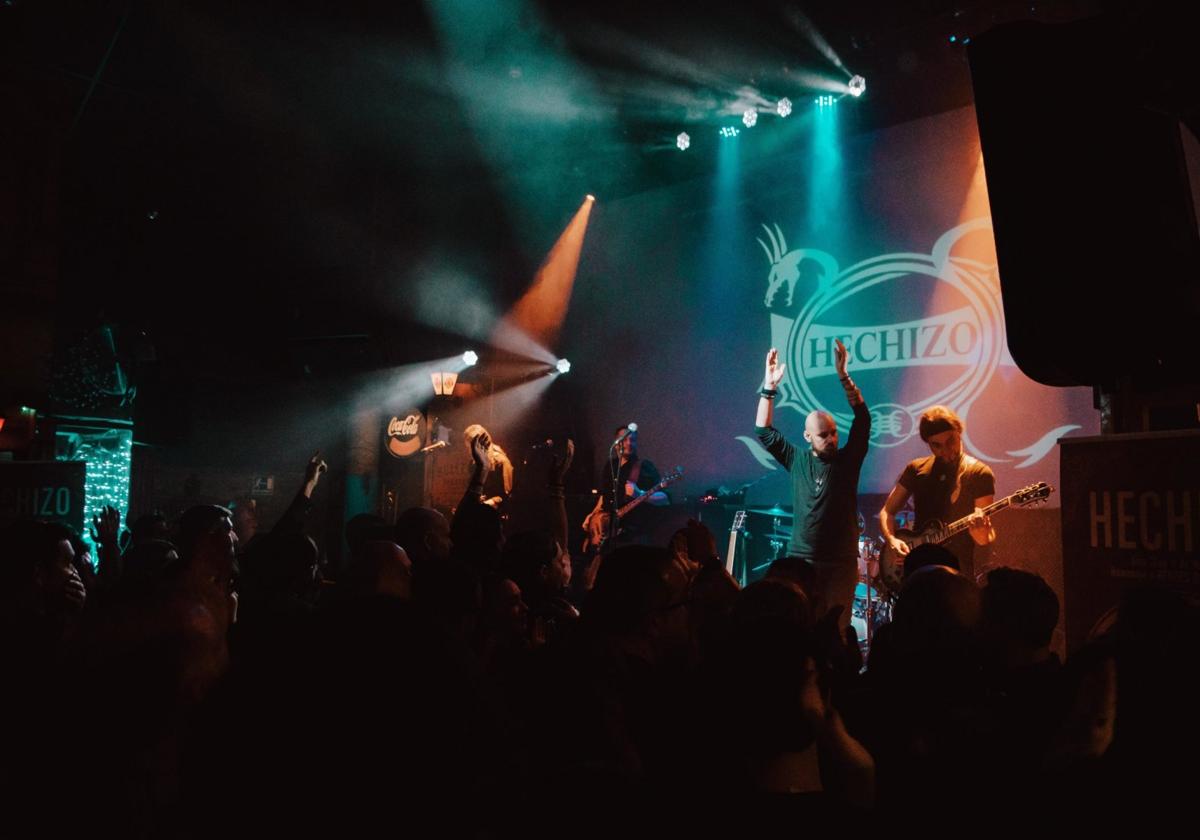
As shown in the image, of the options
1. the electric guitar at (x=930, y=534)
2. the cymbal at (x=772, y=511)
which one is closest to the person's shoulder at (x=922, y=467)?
the electric guitar at (x=930, y=534)

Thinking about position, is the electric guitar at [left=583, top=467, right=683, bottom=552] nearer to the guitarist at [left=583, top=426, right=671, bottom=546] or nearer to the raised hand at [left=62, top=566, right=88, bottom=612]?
the guitarist at [left=583, top=426, right=671, bottom=546]

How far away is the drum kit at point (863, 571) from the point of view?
Answer: 7.69 metres

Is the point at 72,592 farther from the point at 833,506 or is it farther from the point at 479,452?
the point at 833,506

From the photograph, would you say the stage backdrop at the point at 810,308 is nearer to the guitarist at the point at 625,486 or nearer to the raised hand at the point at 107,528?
the guitarist at the point at 625,486

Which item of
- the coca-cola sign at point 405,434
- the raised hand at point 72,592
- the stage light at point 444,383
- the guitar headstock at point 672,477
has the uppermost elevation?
the stage light at point 444,383

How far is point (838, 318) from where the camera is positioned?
402 inches

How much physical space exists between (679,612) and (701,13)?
8.89 m

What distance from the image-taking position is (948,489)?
6145 millimetres

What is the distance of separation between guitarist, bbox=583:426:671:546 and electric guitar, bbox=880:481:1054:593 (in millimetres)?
4467

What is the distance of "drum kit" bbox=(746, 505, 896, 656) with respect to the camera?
7.69m

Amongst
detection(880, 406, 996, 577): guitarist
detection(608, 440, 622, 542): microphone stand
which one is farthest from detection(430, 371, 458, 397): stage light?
detection(880, 406, 996, 577): guitarist

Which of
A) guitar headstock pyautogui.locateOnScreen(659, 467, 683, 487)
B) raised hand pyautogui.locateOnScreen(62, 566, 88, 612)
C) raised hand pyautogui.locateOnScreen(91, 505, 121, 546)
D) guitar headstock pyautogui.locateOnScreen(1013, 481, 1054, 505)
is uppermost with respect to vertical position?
guitar headstock pyautogui.locateOnScreen(659, 467, 683, 487)

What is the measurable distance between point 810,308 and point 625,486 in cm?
308

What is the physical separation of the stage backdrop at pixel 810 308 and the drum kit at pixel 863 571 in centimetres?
89
